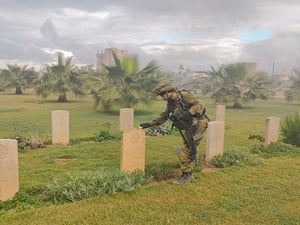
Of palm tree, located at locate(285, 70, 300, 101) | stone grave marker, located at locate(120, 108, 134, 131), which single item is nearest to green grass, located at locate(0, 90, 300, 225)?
stone grave marker, located at locate(120, 108, 134, 131)

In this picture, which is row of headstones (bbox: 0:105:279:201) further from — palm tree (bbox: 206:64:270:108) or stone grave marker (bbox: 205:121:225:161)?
palm tree (bbox: 206:64:270:108)

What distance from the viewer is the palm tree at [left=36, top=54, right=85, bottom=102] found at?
82.6 feet

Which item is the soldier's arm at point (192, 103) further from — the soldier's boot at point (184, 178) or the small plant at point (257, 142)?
the small plant at point (257, 142)

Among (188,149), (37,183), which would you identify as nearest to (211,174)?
(188,149)

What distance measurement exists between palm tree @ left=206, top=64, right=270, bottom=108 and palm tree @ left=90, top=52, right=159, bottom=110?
25.8ft

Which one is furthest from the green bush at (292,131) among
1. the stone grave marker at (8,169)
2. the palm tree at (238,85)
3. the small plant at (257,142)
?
the palm tree at (238,85)

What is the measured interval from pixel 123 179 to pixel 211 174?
1.73 m

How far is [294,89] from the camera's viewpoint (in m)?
29.0

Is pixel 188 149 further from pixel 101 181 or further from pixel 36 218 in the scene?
pixel 36 218

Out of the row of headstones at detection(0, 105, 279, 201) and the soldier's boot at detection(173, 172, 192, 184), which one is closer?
the row of headstones at detection(0, 105, 279, 201)

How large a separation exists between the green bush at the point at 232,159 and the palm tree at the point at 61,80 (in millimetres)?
20122

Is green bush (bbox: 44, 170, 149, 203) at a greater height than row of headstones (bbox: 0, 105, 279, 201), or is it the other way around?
row of headstones (bbox: 0, 105, 279, 201)

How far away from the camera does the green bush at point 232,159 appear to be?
6.48 metres

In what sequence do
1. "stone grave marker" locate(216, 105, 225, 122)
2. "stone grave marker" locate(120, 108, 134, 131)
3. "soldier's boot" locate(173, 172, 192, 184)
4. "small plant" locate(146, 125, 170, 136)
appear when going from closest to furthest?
"soldier's boot" locate(173, 172, 192, 184) < "stone grave marker" locate(120, 108, 134, 131) < "small plant" locate(146, 125, 170, 136) < "stone grave marker" locate(216, 105, 225, 122)
